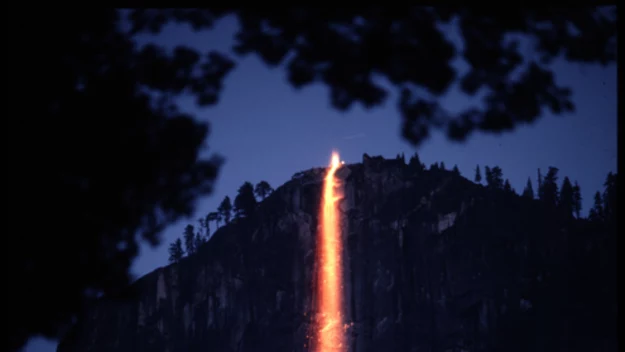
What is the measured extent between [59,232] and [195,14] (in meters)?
2.34

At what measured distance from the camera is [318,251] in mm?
116375

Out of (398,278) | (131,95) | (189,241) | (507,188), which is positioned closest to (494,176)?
(507,188)

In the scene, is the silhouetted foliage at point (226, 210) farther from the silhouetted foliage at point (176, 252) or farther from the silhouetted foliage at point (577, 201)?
the silhouetted foliage at point (577, 201)

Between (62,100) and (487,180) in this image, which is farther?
(487,180)

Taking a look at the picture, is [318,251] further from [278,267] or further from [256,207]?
[256,207]

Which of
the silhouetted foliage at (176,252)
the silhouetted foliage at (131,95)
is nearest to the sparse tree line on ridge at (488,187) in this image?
the silhouetted foliage at (176,252)

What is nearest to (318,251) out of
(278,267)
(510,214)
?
(278,267)

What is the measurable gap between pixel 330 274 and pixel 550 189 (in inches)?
1865

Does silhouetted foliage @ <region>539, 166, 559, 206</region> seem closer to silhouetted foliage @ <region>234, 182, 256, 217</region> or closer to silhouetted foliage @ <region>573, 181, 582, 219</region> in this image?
silhouetted foliage @ <region>573, 181, 582, 219</region>

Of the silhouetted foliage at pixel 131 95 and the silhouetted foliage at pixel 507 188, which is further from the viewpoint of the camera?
the silhouetted foliage at pixel 507 188

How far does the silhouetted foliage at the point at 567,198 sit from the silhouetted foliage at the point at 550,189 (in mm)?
1199

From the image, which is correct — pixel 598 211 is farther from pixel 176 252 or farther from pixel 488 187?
pixel 176 252

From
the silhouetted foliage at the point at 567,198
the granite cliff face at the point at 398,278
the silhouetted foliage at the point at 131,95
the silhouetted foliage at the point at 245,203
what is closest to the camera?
the silhouetted foliage at the point at 131,95

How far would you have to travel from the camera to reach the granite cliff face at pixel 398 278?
9044cm
